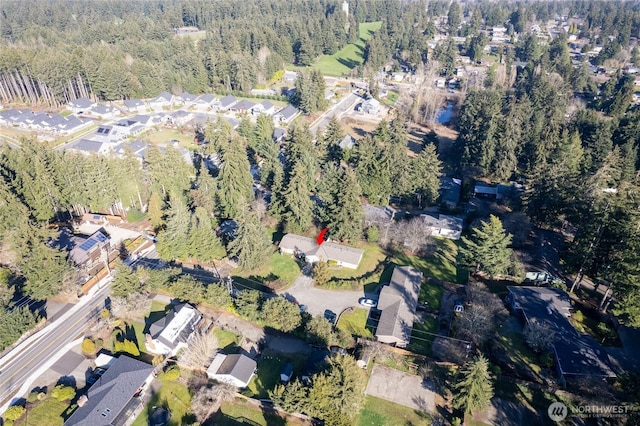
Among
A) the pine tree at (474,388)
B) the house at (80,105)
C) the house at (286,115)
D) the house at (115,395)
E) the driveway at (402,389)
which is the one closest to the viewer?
the pine tree at (474,388)

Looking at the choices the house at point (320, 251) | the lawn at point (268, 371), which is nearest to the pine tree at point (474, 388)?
the lawn at point (268, 371)

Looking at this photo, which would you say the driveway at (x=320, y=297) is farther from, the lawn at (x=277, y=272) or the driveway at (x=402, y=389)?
the driveway at (x=402, y=389)

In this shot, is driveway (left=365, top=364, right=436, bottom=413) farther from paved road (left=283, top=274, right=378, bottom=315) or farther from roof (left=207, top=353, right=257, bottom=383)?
roof (left=207, top=353, right=257, bottom=383)

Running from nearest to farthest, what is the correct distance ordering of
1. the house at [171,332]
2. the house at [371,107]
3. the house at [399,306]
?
the house at [171,332], the house at [399,306], the house at [371,107]

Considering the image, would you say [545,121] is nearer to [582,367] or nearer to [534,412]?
[582,367]

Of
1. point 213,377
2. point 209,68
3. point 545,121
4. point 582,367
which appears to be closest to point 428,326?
point 582,367

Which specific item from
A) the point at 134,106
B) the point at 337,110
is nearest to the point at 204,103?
the point at 134,106
